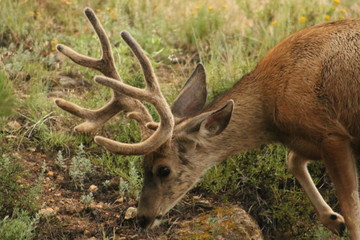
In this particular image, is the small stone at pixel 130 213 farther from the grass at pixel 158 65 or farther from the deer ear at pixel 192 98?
the deer ear at pixel 192 98

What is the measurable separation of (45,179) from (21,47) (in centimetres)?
190

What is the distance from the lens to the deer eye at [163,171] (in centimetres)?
609

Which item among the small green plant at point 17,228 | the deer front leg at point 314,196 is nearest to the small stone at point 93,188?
the small green plant at point 17,228

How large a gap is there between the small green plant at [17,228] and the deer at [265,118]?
0.86m

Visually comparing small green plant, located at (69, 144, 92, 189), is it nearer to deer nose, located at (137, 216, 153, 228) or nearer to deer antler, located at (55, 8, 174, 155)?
deer antler, located at (55, 8, 174, 155)

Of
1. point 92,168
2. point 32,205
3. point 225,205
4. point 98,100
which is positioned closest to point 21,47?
point 98,100

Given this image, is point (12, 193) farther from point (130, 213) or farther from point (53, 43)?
point (53, 43)

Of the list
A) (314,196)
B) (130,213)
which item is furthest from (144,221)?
(314,196)

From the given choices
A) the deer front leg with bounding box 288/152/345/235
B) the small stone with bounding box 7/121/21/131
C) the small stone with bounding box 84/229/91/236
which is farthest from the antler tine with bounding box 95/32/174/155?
the small stone with bounding box 7/121/21/131

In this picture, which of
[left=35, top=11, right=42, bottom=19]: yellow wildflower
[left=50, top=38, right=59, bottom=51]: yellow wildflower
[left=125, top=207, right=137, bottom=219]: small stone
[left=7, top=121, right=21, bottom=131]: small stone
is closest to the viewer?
[left=125, top=207, right=137, bottom=219]: small stone

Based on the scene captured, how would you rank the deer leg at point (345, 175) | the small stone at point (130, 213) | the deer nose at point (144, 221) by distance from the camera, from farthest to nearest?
the small stone at point (130, 213) → the deer nose at point (144, 221) → the deer leg at point (345, 175)

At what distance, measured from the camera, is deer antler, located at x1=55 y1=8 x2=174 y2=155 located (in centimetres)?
557

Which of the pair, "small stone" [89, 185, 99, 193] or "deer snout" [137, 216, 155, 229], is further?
"small stone" [89, 185, 99, 193]

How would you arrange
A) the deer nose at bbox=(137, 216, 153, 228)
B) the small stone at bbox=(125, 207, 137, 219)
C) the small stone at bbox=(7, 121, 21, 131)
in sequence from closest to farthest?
the deer nose at bbox=(137, 216, 153, 228)
the small stone at bbox=(125, 207, 137, 219)
the small stone at bbox=(7, 121, 21, 131)
